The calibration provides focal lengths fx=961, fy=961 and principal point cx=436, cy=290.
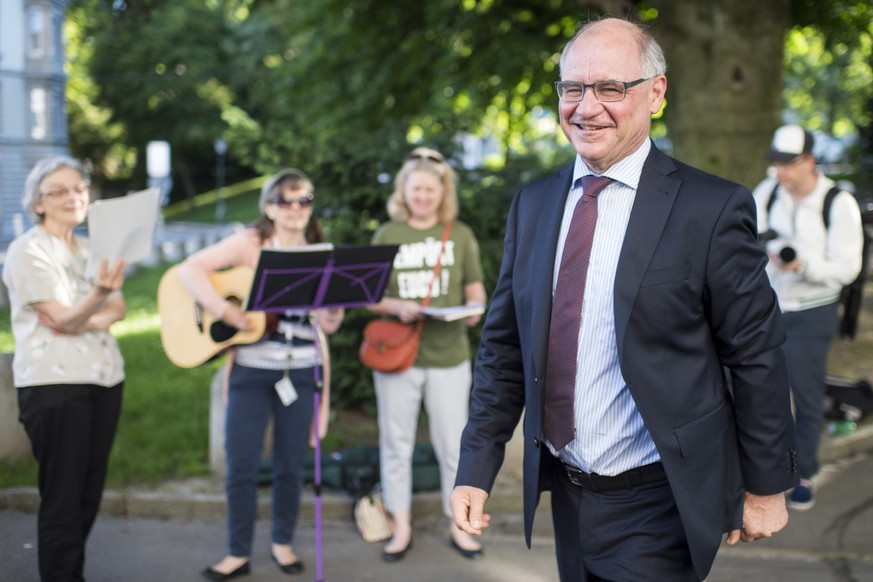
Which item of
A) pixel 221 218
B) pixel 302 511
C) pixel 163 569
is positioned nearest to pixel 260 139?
pixel 302 511

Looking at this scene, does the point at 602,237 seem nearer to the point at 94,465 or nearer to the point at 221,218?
the point at 94,465

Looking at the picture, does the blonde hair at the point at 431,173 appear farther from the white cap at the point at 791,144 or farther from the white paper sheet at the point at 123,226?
the white cap at the point at 791,144

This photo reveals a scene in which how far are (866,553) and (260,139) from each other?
5.31m

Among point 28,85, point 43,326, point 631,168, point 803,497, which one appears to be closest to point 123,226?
point 43,326

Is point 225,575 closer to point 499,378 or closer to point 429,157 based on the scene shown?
point 429,157

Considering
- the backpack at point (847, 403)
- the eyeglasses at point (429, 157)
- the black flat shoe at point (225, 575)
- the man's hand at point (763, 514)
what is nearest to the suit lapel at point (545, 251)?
the man's hand at point (763, 514)

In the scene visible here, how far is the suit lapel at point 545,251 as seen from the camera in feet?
8.87

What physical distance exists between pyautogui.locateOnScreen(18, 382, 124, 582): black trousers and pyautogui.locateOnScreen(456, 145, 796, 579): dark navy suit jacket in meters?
2.54

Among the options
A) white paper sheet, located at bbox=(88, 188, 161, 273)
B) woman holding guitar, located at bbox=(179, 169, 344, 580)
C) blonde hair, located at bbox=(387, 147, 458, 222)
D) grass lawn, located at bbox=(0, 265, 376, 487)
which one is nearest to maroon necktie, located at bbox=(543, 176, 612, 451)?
white paper sheet, located at bbox=(88, 188, 161, 273)

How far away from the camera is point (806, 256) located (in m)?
5.66

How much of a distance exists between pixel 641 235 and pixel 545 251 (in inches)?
12.4

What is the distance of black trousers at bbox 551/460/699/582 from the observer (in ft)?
8.64

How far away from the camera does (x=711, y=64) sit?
8797mm

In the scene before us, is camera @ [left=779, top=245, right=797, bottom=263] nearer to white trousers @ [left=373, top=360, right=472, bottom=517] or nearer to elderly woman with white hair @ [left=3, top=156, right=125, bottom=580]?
white trousers @ [left=373, top=360, right=472, bottom=517]
